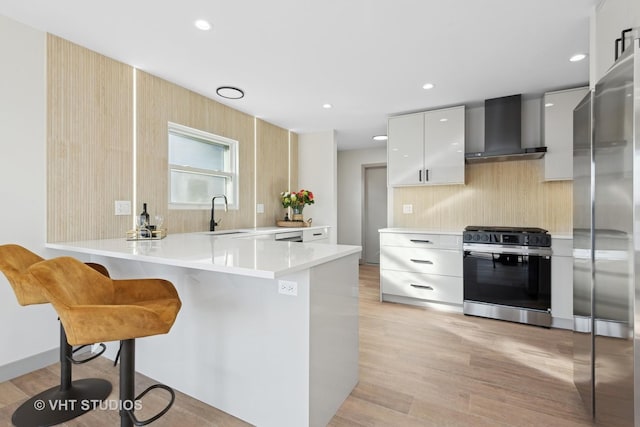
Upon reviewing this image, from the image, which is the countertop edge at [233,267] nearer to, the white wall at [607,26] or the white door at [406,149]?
the white wall at [607,26]

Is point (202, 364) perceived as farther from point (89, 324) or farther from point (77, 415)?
point (89, 324)

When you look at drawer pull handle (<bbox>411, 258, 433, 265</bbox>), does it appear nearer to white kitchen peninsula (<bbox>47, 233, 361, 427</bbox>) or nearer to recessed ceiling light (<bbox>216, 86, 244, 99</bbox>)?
white kitchen peninsula (<bbox>47, 233, 361, 427</bbox>)

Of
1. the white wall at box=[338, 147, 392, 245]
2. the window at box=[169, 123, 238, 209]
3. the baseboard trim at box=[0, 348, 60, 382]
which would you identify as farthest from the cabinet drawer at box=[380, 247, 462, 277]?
the baseboard trim at box=[0, 348, 60, 382]

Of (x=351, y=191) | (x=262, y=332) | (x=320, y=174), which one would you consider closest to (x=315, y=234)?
(x=320, y=174)

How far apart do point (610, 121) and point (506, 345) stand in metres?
1.86

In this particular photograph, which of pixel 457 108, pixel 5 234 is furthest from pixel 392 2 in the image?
pixel 5 234

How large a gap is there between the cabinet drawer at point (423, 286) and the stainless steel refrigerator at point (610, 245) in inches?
57.8

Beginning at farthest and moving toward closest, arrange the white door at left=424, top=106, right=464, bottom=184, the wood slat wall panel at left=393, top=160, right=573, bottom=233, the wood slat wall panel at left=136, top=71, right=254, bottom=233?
the white door at left=424, top=106, right=464, bottom=184, the wood slat wall panel at left=393, top=160, right=573, bottom=233, the wood slat wall panel at left=136, top=71, right=254, bottom=233

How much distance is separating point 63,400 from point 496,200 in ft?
13.7

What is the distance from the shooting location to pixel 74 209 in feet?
6.98

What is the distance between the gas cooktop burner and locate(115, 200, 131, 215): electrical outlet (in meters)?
3.18

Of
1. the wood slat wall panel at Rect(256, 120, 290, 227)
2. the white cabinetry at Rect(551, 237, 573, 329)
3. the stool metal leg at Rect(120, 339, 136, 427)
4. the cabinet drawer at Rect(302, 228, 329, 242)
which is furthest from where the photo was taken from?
the wood slat wall panel at Rect(256, 120, 290, 227)

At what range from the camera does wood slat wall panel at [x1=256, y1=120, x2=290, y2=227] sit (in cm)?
395

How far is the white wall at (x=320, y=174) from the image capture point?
14.5 feet
